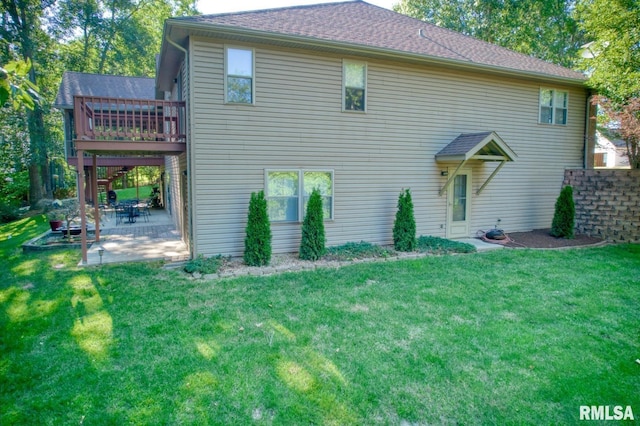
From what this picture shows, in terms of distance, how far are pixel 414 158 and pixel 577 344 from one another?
6097 mm

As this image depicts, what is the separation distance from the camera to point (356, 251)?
27.8 feet

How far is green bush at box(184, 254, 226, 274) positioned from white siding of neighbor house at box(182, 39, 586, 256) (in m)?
0.34

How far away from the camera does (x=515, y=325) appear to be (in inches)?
191

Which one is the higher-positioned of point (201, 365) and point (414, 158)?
point (414, 158)

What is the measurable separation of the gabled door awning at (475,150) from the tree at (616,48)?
355cm

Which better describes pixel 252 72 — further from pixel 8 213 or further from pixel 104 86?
pixel 104 86

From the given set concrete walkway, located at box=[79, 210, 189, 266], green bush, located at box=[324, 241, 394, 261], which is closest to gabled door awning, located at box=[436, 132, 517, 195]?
green bush, located at box=[324, 241, 394, 261]

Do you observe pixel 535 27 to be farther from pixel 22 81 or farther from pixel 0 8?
pixel 0 8

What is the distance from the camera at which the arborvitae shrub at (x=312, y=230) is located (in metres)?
7.79

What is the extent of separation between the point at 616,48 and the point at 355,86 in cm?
731

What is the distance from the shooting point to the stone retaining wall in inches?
400

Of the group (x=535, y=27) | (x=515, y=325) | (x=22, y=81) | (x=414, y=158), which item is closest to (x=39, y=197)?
(x=414, y=158)

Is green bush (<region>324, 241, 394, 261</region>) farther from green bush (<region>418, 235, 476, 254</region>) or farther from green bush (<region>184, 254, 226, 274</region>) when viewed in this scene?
green bush (<region>184, 254, 226, 274</region>)

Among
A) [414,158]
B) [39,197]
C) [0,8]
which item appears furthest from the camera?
[39,197]
